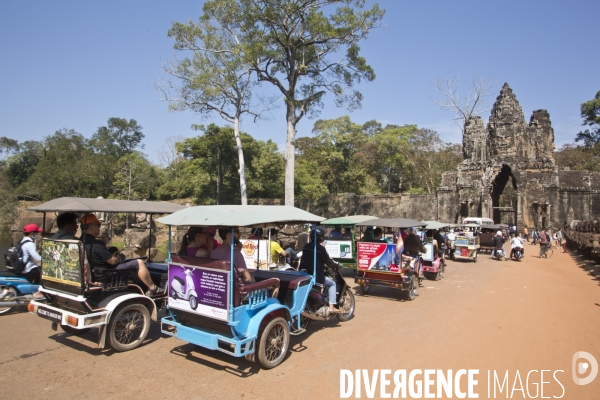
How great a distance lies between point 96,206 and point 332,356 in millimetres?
4160

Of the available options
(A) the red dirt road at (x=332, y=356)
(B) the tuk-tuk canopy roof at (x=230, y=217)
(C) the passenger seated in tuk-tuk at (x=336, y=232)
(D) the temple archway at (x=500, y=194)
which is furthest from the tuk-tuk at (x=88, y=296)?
(D) the temple archway at (x=500, y=194)

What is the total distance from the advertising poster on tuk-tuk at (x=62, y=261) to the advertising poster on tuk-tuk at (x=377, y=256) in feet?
20.2

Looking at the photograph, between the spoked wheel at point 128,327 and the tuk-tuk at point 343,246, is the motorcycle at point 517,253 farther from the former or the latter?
the spoked wheel at point 128,327

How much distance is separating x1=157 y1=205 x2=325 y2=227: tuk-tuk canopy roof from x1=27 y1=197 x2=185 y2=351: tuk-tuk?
4.22 ft

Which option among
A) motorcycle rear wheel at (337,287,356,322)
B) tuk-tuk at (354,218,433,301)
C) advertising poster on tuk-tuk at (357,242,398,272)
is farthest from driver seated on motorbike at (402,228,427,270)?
motorcycle rear wheel at (337,287,356,322)

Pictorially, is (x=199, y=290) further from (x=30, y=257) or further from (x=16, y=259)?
(x=16, y=259)

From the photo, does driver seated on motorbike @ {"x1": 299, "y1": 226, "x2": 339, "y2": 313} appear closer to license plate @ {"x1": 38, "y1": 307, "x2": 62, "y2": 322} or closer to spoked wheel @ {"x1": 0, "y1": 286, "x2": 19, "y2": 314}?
license plate @ {"x1": 38, "y1": 307, "x2": 62, "y2": 322}

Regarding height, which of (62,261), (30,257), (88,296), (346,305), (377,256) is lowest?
(346,305)

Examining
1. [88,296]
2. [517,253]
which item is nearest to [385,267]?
[88,296]

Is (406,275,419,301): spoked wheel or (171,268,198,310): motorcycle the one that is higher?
(171,268,198,310): motorcycle

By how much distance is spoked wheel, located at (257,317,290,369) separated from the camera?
15.4 ft

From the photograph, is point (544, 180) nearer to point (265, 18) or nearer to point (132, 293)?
point (265, 18)

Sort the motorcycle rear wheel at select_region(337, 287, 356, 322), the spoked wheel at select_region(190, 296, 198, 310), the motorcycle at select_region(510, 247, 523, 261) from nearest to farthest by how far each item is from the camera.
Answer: the spoked wheel at select_region(190, 296, 198, 310)
the motorcycle rear wheel at select_region(337, 287, 356, 322)
the motorcycle at select_region(510, 247, 523, 261)

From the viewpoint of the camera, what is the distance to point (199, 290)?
4.81 m
